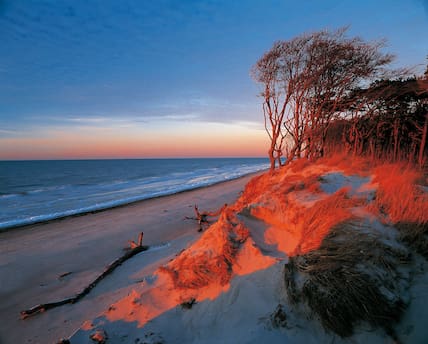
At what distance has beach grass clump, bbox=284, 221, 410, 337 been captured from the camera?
2356 mm

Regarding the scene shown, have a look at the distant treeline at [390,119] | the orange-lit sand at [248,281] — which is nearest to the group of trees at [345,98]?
the distant treeline at [390,119]

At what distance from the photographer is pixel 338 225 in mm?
3451

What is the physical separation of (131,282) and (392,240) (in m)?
5.12

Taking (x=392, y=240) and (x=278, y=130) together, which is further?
(x=278, y=130)

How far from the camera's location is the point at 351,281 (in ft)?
8.31

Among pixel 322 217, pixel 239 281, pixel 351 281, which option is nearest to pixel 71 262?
pixel 239 281

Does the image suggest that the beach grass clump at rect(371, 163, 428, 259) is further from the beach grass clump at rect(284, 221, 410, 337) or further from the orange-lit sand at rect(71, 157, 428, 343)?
the beach grass clump at rect(284, 221, 410, 337)

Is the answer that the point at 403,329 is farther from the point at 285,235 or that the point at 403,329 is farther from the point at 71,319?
the point at 71,319

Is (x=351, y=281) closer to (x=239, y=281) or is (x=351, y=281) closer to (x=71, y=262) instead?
(x=239, y=281)

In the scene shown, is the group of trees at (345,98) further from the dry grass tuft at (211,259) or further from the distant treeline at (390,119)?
the dry grass tuft at (211,259)

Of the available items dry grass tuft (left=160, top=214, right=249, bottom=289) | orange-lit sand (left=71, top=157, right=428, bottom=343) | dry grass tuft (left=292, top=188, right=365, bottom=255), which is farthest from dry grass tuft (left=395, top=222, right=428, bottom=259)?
dry grass tuft (left=160, top=214, right=249, bottom=289)

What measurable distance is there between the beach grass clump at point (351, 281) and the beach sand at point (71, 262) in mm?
3720

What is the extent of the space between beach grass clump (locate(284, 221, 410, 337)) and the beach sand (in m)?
3.72

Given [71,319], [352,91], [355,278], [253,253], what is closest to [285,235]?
[253,253]
